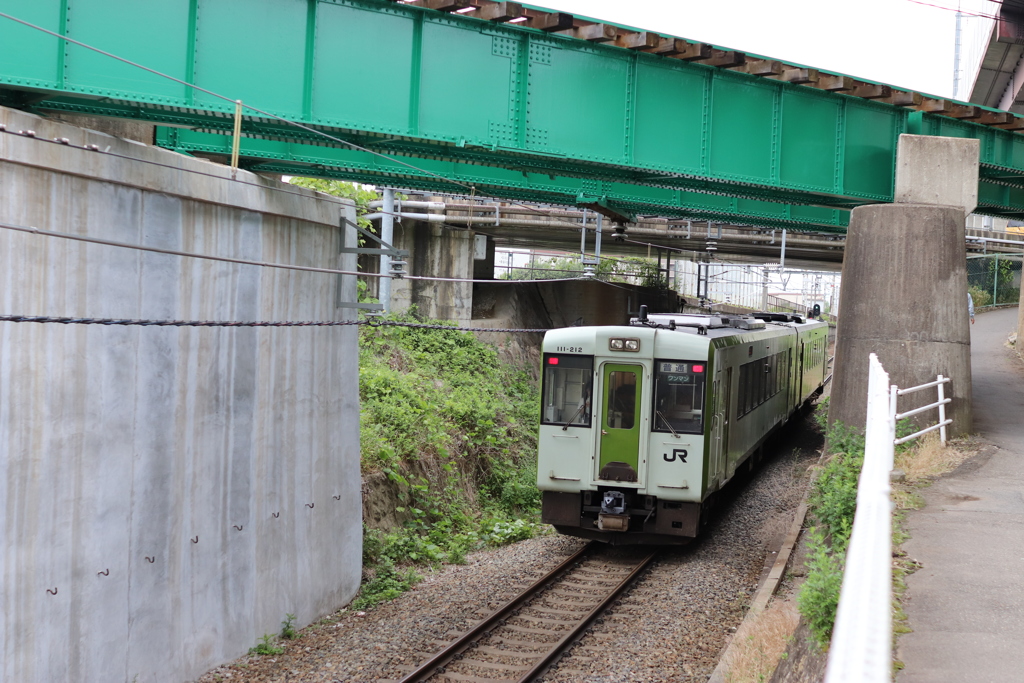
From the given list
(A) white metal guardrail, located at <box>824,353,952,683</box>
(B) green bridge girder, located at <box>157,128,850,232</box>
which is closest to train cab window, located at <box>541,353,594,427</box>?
(B) green bridge girder, located at <box>157,128,850,232</box>

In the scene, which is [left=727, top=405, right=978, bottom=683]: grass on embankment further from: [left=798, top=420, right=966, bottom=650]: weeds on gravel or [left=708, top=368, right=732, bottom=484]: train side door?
[left=708, top=368, right=732, bottom=484]: train side door

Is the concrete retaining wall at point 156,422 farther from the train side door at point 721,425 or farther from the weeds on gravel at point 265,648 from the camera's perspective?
the train side door at point 721,425

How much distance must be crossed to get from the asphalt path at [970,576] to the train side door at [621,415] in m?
3.56

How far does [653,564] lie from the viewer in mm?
11836

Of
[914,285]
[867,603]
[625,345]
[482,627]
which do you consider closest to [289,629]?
[482,627]

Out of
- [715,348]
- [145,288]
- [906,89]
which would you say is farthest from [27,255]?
A: [906,89]

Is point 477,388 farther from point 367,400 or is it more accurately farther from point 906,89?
point 906,89

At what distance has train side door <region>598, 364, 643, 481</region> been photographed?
37.9 feet

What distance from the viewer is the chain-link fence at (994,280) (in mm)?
47188

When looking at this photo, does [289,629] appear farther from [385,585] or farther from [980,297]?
[980,297]

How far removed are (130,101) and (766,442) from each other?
13709 mm

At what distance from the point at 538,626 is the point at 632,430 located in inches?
122

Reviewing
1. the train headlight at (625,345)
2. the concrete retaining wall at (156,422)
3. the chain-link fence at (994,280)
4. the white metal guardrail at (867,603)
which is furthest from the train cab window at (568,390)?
the chain-link fence at (994,280)

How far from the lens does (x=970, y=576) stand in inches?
244
